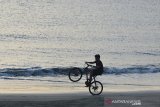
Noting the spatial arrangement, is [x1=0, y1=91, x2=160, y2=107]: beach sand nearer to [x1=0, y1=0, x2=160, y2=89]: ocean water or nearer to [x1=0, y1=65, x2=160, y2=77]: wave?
[x1=0, y1=0, x2=160, y2=89]: ocean water

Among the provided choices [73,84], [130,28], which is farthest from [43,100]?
[130,28]

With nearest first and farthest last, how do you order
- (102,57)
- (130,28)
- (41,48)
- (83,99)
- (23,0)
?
(83,99) → (102,57) → (41,48) → (130,28) → (23,0)

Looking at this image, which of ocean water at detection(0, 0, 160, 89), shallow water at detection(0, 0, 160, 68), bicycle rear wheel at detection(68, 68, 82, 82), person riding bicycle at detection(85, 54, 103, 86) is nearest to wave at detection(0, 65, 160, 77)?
ocean water at detection(0, 0, 160, 89)

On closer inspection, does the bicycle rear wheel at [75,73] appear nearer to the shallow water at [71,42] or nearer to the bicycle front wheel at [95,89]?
the bicycle front wheel at [95,89]

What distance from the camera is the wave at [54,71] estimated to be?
3559 cm

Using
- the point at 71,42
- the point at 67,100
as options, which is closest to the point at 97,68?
the point at 67,100

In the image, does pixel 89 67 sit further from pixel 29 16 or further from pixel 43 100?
pixel 29 16

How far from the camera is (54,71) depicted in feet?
125

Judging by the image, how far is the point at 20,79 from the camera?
32.3 meters

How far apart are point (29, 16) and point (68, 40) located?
35.6 m

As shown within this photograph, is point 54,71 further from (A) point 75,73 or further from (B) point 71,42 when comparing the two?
(B) point 71,42

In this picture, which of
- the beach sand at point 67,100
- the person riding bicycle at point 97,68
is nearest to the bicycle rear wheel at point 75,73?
the person riding bicycle at point 97,68

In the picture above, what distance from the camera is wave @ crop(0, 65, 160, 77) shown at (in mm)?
35594

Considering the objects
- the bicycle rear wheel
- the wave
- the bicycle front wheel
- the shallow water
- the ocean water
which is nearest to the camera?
the bicycle front wheel
